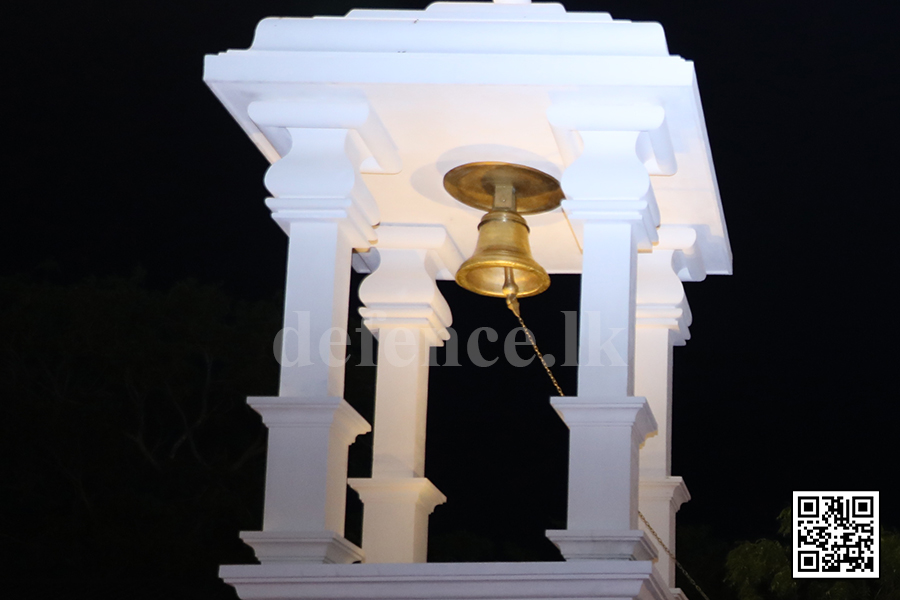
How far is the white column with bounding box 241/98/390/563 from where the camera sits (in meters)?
7.10

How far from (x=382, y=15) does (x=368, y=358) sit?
7.69 feet

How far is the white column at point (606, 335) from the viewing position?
693 centimetres

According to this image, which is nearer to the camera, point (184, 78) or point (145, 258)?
point (184, 78)

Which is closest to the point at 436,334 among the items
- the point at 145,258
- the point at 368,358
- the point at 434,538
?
the point at 368,358

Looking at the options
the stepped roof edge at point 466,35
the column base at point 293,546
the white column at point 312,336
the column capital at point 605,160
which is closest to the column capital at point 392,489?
the white column at point 312,336

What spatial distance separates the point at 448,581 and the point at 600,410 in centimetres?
102

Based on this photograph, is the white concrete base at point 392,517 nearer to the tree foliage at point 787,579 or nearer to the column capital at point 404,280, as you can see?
the column capital at point 404,280

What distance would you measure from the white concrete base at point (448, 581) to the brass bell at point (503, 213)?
2.12 meters

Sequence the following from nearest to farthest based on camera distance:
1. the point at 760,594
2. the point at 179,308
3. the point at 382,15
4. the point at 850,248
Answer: the point at 382,15
the point at 760,594
the point at 850,248
the point at 179,308

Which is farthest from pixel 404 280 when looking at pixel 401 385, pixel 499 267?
pixel 499 267

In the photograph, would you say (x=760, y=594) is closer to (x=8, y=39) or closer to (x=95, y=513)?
(x=95, y=513)

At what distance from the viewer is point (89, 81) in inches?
911

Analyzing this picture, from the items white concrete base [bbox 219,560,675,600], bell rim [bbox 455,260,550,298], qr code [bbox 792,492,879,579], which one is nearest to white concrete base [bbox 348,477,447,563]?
bell rim [bbox 455,260,550,298]

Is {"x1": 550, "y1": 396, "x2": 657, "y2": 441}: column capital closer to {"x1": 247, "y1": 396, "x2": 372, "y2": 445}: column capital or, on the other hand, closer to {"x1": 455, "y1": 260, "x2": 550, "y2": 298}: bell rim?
{"x1": 247, "y1": 396, "x2": 372, "y2": 445}: column capital
